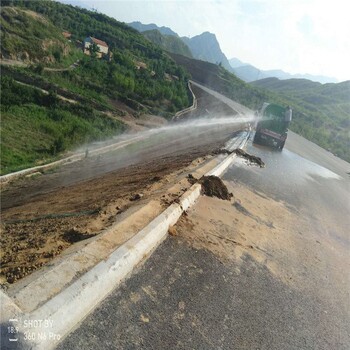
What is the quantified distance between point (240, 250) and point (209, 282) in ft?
4.40

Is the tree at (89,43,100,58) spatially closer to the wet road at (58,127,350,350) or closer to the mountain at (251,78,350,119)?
the mountain at (251,78,350,119)

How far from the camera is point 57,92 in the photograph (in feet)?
113

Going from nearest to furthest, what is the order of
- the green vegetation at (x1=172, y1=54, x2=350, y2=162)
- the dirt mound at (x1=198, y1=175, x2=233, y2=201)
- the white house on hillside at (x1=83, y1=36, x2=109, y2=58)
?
the dirt mound at (x1=198, y1=175, x2=233, y2=201)
the white house on hillside at (x1=83, y1=36, x2=109, y2=58)
the green vegetation at (x1=172, y1=54, x2=350, y2=162)

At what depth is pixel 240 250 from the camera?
5660mm

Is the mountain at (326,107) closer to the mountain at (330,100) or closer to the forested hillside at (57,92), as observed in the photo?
the mountain at (330,100)

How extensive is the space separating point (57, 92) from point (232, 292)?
1315 inches

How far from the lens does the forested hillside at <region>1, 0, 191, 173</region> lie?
22.9m

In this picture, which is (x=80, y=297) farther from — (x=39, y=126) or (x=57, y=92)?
(x=57, y=92)

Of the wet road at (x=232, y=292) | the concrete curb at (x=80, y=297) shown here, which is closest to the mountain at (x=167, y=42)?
the wet road at (x=232, y=292)

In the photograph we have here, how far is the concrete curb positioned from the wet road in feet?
0.32

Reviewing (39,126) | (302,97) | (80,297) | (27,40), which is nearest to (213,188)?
(80,297)

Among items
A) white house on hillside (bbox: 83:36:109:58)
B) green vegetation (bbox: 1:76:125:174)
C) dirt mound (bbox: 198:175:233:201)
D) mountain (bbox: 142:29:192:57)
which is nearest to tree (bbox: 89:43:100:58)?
white house on hillside (bbox: 83:36:109:58)

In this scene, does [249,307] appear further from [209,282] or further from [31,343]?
[31,343]

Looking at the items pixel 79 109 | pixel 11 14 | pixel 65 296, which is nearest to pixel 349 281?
pixel 65 296
